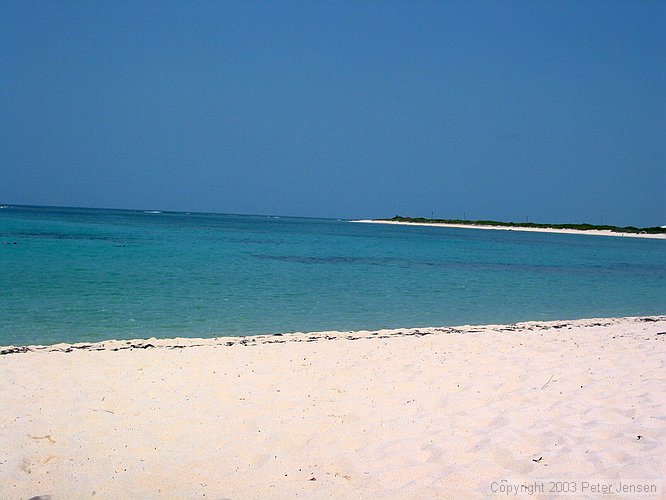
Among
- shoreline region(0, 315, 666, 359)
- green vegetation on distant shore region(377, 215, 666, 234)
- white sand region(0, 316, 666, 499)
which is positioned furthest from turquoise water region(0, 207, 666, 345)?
green vegetation on distant shore region(377, 215, 666, 234)

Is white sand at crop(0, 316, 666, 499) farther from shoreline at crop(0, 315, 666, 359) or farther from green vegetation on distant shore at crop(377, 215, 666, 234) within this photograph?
green vegetation on distant shore at crop(377, 215, 666, 234)

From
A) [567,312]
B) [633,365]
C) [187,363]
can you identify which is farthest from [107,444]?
[567,312]

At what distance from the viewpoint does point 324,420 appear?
228 inches

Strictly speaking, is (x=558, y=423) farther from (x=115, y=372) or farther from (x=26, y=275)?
(x=26, y=275)

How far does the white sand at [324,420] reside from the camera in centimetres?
443

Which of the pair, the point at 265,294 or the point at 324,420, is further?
the point at 265,294

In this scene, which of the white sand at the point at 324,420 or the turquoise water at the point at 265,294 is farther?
the turquoise water at the point at 265,294

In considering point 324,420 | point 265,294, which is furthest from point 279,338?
point 265,294

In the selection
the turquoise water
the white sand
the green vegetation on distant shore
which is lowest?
the turquoise water

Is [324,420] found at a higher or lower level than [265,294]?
higher

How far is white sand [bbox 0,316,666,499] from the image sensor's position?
443cm

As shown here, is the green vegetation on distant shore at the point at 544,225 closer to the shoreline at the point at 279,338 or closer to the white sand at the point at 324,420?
the shoreline at the point at 279,338

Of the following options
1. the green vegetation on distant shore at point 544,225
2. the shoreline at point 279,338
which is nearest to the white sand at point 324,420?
the shoreline at point 279,338

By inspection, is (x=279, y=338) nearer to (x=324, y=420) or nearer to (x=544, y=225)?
(x=324, y=420)
